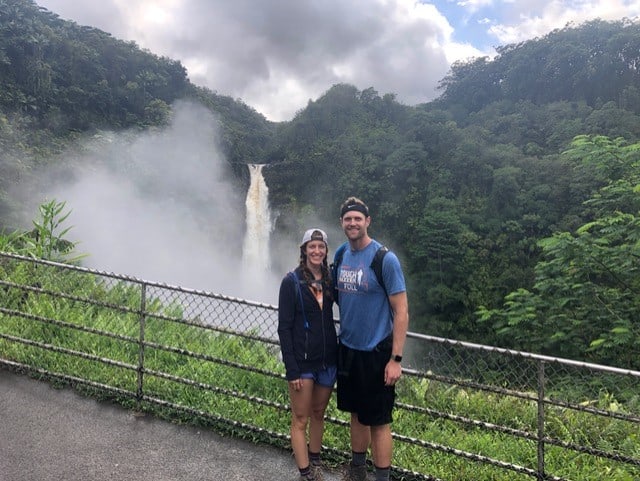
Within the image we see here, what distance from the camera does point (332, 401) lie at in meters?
3.33

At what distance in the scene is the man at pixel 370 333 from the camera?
222 cm

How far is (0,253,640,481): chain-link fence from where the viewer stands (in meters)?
2.46

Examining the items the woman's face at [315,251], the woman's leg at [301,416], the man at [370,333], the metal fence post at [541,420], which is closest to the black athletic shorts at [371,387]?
the man at [370,333]

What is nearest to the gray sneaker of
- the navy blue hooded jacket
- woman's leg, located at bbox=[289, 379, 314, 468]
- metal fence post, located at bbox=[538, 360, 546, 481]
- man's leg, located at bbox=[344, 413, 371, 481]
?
man's leg, located at bbox=[344, 413, 371, 481]

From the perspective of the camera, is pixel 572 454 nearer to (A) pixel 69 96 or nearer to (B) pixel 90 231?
(B) pixel 90 231

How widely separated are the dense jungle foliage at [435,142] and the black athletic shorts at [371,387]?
1234 cm

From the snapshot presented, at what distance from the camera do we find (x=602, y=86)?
134 feet

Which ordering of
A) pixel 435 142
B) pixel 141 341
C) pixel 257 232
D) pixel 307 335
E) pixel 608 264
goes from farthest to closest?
pixel 435 142
pixel 257 232
pixel 608 264
pixel 141 341
pixel 307 335

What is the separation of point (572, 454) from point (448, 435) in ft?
2.52

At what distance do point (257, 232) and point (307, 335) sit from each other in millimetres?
35818

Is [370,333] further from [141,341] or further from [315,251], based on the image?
[141,341]

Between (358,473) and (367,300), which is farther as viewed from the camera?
(358,473)

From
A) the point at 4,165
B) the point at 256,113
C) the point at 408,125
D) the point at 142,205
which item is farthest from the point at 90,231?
the point at 256,113

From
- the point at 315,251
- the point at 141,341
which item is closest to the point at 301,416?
the point at 315,251
